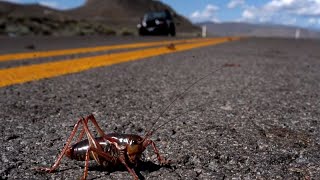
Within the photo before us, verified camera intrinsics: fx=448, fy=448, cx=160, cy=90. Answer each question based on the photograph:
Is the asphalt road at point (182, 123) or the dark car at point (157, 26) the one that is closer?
the asphalt road at point (182, 123)

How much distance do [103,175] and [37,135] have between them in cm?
66

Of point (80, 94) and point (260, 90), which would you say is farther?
point (260, 90)

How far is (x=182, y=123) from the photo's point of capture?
106 inches

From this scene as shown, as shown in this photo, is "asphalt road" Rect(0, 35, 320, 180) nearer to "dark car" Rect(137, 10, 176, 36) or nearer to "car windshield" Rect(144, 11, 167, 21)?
"dark car" Rect(137, 10, 176, 36)

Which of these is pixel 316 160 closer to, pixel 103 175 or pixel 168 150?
pixel 168 150

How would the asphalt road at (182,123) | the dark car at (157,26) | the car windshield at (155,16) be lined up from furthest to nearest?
the car windshield at (155,16) → the dark car at (157,26) → the asphalt road at (182,123)

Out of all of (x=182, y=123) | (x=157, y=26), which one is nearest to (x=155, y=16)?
(x=157, y=26)

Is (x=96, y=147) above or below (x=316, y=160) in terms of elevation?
above

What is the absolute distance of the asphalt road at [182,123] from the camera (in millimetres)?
1893

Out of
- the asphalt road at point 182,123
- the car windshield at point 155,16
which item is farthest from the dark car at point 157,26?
the asphalt road at point 182,123

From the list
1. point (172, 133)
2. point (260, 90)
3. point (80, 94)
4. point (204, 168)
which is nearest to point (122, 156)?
point (204, 168)

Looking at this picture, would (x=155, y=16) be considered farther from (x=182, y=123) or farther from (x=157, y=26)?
(x=182, y=123)

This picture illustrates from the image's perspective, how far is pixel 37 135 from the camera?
2318 millimetres

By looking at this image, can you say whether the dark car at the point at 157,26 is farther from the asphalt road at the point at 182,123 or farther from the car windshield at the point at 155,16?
the asphalt road at the point at 182,123
